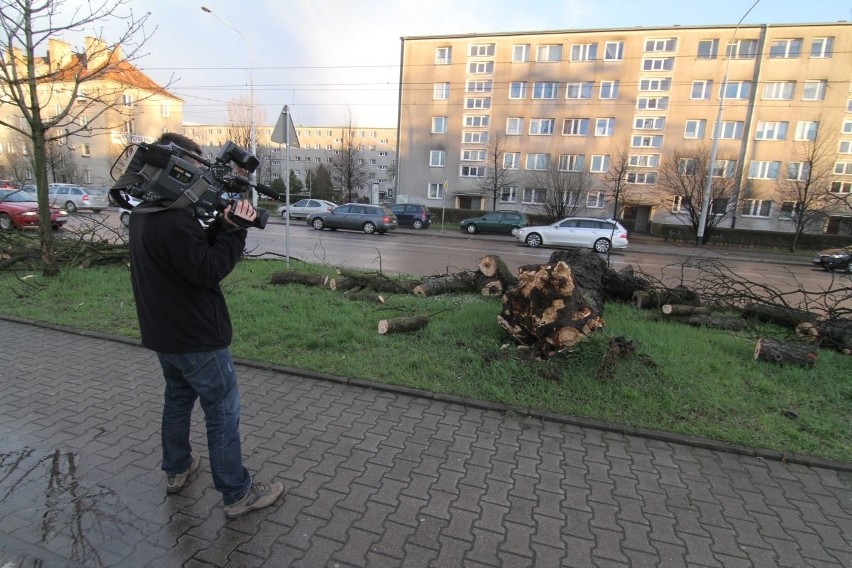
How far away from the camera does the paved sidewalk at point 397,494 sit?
2.24 meters

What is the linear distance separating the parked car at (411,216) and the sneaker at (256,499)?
86.8ft

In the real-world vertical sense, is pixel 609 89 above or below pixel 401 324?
above

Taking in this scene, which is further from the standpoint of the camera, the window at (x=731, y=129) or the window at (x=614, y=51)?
the window at (x=614, y=51)

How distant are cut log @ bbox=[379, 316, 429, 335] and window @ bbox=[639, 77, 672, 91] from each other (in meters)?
38.9

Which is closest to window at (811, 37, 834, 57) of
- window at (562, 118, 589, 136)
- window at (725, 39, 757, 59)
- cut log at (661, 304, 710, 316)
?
window at (725, 39, 757, 59)

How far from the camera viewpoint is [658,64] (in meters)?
35.9

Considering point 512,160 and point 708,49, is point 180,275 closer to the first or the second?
point 512,160

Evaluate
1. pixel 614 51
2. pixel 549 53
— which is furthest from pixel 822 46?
pixel 549 53

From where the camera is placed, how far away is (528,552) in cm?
226

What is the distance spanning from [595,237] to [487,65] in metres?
25.7

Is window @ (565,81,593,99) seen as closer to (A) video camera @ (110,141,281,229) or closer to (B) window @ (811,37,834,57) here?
(B) window @ (811,37,834,57)

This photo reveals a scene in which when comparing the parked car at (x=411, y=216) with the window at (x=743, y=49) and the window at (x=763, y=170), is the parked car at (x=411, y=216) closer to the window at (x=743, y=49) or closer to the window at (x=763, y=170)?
the window at (x=763, y=170)

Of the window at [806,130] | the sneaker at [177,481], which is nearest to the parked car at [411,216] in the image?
the sneaker at [177,481]

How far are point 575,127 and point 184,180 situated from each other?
4063 centimetres
